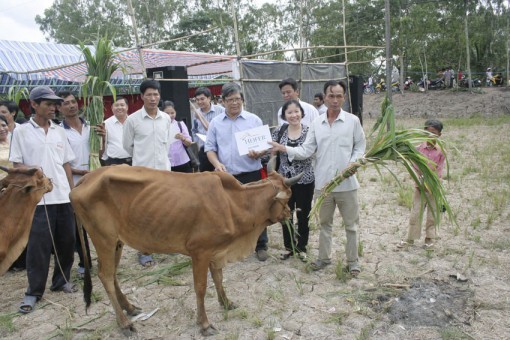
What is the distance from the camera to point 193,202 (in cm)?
340

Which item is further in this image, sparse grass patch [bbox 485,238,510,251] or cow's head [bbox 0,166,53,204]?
sparse grass patch [bbox 485,238,510,251]

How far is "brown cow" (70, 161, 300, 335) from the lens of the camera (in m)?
3.38

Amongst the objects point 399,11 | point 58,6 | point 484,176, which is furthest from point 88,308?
point 58,6

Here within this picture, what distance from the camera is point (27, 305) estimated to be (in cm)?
395

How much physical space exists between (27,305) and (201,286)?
182 centimetres

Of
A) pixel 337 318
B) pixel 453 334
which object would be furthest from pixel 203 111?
pixel 453 334

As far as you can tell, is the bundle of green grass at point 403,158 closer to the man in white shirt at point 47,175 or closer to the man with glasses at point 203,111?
the man in white shirt at point 47,175

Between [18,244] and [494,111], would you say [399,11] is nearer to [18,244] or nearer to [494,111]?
[494,111]

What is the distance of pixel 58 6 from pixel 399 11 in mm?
31895

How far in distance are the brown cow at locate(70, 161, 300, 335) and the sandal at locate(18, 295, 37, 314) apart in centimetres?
106

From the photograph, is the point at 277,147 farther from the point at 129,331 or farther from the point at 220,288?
the point at 129,331

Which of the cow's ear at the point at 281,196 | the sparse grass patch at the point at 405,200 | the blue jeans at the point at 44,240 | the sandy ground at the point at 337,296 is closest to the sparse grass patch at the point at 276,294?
the sandy ground at the point at 337,296

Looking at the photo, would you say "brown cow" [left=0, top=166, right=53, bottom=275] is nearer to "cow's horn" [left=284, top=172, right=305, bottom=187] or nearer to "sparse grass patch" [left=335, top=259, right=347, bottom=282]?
"cow's horn" [left=284, top=172, right=305, bottom=187]

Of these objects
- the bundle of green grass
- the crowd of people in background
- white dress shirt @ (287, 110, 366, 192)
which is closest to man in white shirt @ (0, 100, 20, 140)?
the crowd of people in background
